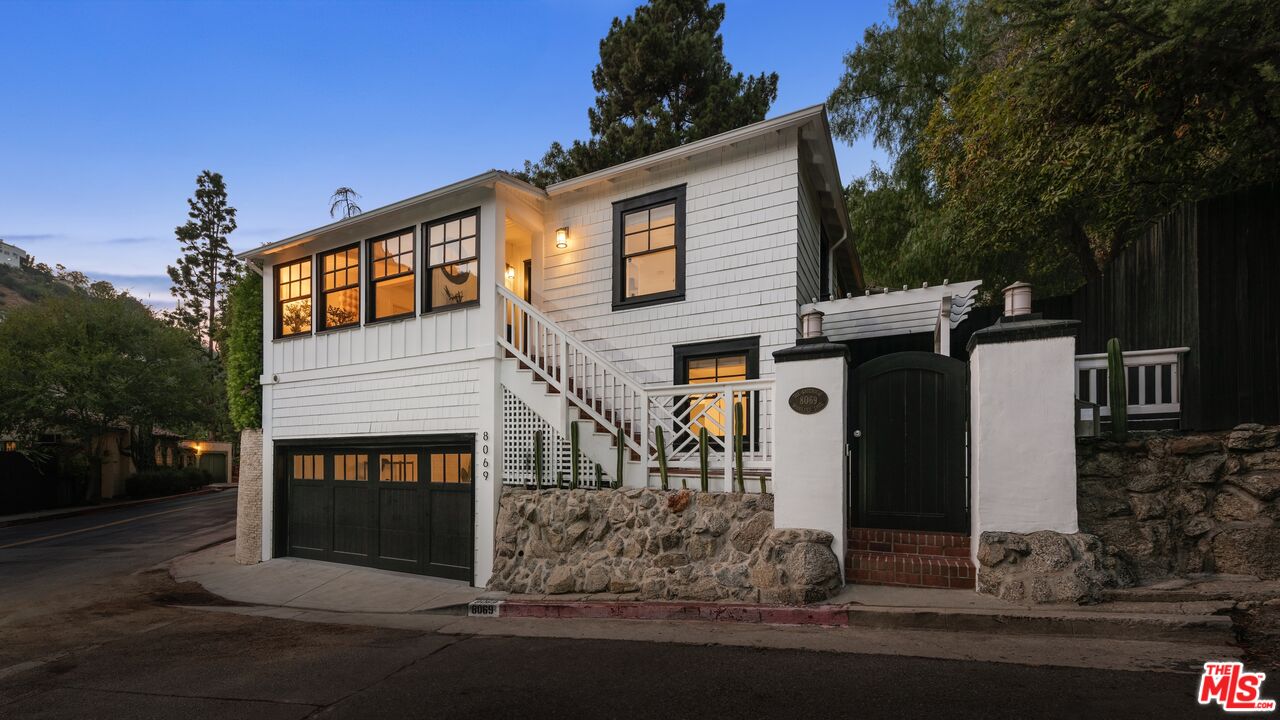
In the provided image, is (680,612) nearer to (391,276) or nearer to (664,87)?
(391,276)

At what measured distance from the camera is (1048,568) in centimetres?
552

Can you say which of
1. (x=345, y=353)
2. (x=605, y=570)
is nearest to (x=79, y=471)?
(x=345, y=353)

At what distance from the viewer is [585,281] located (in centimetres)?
1048

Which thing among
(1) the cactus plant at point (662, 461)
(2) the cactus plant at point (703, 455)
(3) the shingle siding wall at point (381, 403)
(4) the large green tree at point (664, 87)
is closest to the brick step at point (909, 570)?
(2) the cactus plant at point (703, 455)

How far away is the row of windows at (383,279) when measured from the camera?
9906 millimetres

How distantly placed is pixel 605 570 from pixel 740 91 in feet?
58.8

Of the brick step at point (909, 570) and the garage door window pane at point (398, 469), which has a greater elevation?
the garage door window pane at point (398, 469)

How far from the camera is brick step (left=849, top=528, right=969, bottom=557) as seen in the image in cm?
645

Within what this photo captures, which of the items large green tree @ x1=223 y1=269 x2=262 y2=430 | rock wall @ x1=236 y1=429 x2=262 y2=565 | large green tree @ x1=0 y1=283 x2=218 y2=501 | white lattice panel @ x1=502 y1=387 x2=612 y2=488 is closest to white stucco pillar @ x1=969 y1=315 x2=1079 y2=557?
A: white lattice panel @ x1=502 y1=387 x2=612 y2=488

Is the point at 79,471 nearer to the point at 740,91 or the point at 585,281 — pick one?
the point at 585,281

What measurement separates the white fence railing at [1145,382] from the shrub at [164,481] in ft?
106

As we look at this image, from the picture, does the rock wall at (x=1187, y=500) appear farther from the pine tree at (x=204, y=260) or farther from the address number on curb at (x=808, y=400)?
the pine tree at (x=204, y=260)

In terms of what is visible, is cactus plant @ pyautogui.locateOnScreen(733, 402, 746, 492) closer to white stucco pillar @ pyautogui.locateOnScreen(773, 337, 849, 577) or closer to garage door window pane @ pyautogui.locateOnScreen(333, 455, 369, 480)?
white stucco pillar @ pyautogui.locateOnScreen(773, 337, 849, 577)

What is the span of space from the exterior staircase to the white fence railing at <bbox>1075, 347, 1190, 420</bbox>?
Answer: 192 centimetres
